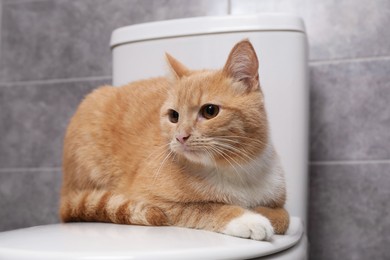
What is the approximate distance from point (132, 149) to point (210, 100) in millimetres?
275

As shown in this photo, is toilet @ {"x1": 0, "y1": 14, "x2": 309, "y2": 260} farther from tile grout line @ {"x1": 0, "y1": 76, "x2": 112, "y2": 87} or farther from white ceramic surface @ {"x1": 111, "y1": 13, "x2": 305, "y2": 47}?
tile grout line @ {"x1": 0, "y1": 76, "x2": 112, "y2": 87}

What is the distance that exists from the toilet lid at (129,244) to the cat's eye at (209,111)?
24cm

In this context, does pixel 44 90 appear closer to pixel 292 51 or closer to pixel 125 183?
pixel 125 183

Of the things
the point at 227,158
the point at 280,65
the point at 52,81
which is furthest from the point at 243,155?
the point at 52,81

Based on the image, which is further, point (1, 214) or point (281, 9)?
point (1, 214)

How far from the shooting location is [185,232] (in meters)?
0.91

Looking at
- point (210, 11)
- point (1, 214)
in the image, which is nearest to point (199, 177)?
point (210, 11)

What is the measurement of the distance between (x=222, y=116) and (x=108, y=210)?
1.01 feet

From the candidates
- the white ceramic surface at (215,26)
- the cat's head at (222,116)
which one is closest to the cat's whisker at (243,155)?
the cat's head at (222,116)

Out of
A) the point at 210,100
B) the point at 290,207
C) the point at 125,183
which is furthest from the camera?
the point at 290,207

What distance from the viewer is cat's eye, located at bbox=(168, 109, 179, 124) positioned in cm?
111

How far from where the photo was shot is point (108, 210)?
105 cm

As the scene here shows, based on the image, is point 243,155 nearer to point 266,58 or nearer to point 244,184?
point 244,184

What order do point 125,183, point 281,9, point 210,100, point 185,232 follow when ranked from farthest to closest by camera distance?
point 281,9, point 125,183, point 210,100, point 185,232
